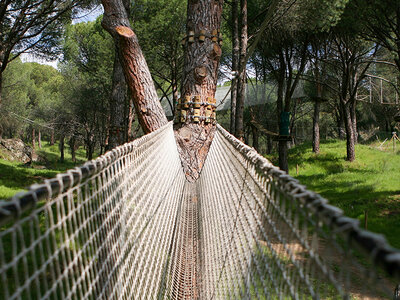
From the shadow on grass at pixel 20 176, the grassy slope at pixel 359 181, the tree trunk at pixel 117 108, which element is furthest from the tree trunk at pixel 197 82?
the shadow on grass at pixel 20 176

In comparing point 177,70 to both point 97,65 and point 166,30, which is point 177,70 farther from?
point 97,65

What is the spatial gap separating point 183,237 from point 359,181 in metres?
10.8

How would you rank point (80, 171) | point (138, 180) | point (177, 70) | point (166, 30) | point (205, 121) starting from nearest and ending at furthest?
point (80, 171), point (138, 180), point (205, 121), point (166, 30), point (177, 70)

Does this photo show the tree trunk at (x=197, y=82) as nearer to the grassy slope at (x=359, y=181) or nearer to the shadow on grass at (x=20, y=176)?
the grassy slope at (x=359, y=181)

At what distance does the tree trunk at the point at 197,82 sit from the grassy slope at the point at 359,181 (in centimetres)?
442

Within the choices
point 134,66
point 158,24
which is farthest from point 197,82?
point 158,24

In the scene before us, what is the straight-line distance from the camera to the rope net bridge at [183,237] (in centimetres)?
79

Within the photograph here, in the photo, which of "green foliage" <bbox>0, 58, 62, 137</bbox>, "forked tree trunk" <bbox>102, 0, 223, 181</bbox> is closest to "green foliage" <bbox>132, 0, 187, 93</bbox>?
"forked tree trunk" <bbox>102, 0, 223, 181</bbox>

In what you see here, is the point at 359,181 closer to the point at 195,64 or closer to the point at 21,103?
the point at 195,64

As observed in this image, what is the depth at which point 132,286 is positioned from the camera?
181cm

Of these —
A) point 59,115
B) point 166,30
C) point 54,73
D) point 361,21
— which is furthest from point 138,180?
point 54,73

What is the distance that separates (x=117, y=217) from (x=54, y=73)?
5896 centimetres

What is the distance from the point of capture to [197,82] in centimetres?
458

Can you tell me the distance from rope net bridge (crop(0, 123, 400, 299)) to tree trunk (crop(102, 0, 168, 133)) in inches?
52.2
